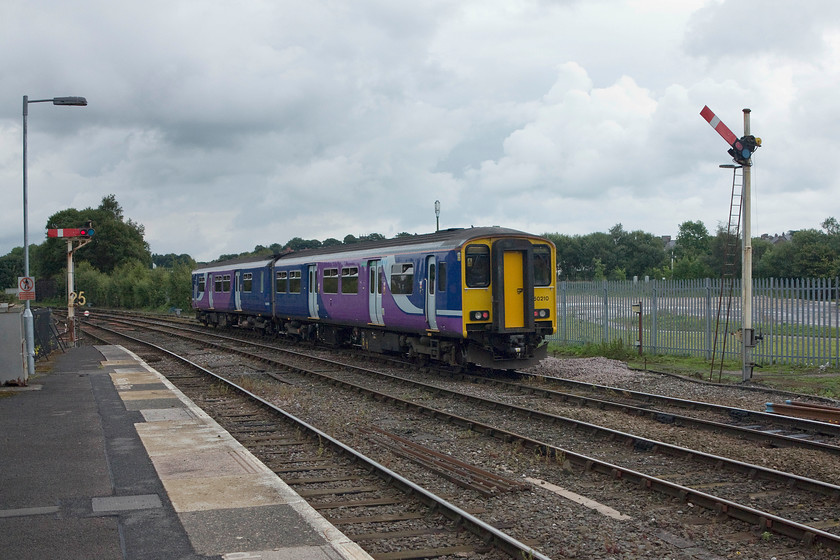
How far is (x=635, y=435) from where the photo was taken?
32.5 ft

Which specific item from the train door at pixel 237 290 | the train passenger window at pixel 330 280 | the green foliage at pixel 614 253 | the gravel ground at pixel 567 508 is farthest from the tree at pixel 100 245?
the gravel ground at pixel 567 508

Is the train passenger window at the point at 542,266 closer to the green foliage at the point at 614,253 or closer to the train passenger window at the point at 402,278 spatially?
the train passenger window at the point at 402,278

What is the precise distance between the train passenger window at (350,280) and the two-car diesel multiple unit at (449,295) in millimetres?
26

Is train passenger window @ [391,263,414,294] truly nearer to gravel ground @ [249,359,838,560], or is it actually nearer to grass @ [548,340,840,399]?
grass @ [548,340,840,399]

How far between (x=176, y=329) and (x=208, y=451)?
95.6 ft

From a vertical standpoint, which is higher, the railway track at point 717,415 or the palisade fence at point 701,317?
the palisade fence at point 701,317

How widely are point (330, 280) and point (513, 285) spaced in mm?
7246

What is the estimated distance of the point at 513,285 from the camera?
53.5 ft

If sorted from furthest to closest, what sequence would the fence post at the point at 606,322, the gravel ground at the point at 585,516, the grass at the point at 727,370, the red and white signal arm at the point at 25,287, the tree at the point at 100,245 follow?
the tree at the point at 100,245 → the fence post at the point at 606,322 → the red and white signal arm at the point at 25,287 → the grass at the point at 727,370 → the gravel ground at the point at 585,516

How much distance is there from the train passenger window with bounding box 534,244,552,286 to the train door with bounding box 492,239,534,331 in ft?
1.52

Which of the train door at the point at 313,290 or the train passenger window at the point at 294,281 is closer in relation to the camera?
the train door at the point at 313,290

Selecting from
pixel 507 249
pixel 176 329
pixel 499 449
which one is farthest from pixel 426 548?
pixel 176 329

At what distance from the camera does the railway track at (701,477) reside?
638 cm

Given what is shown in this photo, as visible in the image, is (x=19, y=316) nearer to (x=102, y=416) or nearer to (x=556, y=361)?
(x=102, y=416)
